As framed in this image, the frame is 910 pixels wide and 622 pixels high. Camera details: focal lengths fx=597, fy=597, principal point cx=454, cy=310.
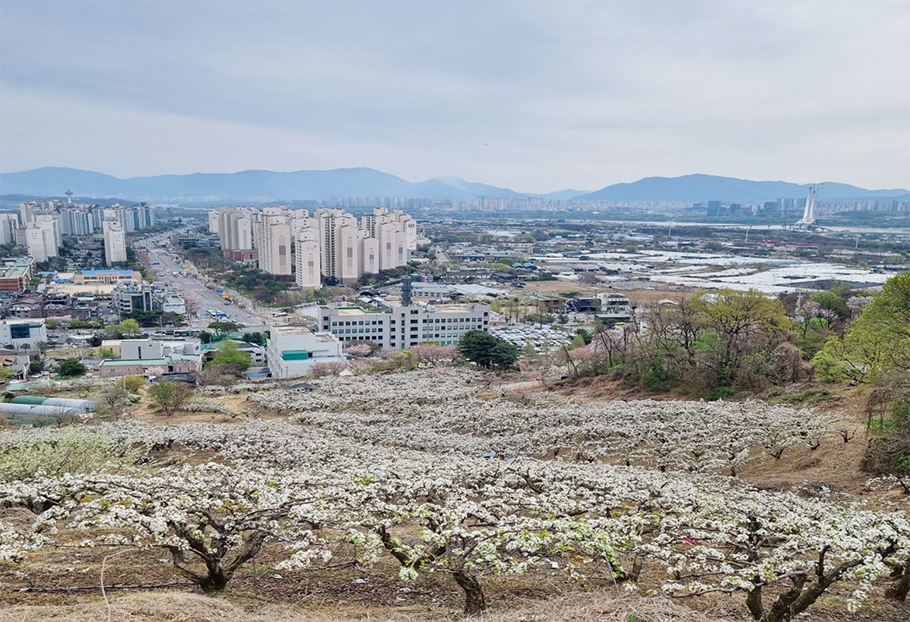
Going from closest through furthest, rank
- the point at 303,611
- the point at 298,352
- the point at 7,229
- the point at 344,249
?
the point at 303,611 < the point at 298,352 < the point at 344,249 < the point at 7,229

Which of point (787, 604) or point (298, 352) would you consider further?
point (298, 352)

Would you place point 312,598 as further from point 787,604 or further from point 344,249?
point 344,249

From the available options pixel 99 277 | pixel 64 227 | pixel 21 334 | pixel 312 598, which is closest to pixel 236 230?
pixel 99 277

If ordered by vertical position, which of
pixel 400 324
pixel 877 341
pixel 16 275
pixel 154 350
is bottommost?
pixel 154 350

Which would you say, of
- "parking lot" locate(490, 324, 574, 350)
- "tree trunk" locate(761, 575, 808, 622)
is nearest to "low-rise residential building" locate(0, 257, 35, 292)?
"parking lot" locate(490, 324, 574, 350)

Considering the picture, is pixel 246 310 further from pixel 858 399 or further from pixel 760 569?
pixel 760 569

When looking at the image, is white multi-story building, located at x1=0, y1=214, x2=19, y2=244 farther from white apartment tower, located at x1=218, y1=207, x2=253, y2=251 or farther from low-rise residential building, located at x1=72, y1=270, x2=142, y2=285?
low-rise residential building, located at x1=72, y1=270, x2=142, y2=285

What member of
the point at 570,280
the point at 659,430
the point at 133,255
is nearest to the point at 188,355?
the point at 659,430
